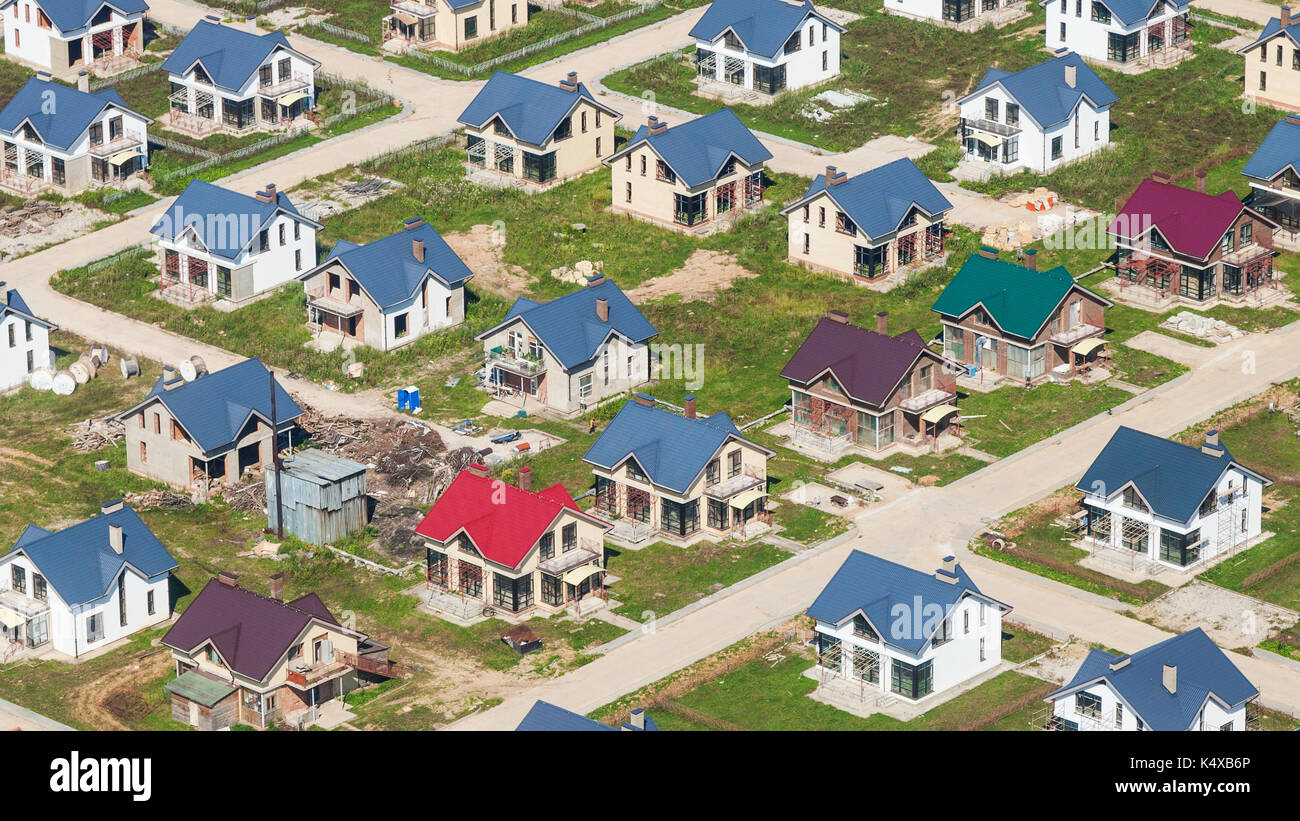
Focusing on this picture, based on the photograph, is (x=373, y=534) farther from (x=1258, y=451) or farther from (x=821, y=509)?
(x=1258, y=451)

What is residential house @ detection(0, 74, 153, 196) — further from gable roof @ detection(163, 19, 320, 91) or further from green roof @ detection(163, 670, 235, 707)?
green roof @ detection(163, 670, 235, 707)

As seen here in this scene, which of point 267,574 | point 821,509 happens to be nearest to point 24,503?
point 267,574

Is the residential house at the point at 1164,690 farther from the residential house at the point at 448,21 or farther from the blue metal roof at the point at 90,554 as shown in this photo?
the residential house at the point at 448,21

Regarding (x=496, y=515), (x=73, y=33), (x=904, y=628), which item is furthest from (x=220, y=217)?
(x=904, y=628)

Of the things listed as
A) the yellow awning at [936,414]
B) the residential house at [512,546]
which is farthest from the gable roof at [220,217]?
the yellow awning at [936,414]

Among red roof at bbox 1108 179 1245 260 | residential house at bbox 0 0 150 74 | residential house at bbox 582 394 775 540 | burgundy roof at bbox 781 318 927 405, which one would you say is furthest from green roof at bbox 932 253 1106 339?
residential house at bbox 0 0 150 74

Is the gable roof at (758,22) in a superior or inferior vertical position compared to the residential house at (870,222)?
superior

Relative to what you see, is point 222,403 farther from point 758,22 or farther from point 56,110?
point 758,22
